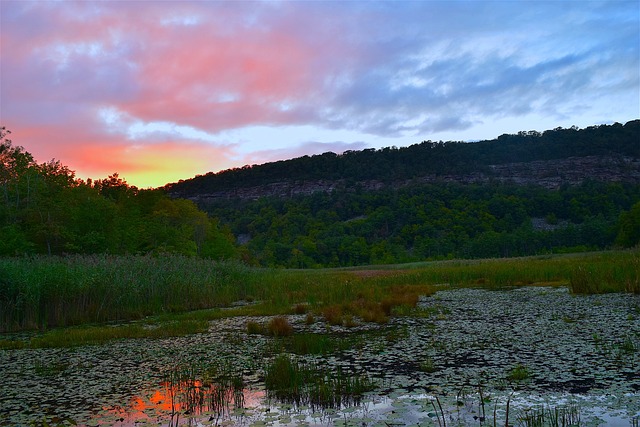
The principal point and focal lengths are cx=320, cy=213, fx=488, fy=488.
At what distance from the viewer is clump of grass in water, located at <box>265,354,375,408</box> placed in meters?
5.61

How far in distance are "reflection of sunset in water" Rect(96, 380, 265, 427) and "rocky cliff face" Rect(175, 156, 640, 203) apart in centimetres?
9663

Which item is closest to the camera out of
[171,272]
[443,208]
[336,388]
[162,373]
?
[336,388]

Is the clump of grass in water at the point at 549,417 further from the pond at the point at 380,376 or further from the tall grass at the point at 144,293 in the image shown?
the tall grass at the point at 144,293

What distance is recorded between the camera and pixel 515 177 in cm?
10206

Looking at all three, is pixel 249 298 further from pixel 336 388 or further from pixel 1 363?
pixel 336 388

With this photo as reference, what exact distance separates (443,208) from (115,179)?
59276mm

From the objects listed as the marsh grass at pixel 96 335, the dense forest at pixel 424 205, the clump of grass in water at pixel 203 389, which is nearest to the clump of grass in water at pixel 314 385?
the clump of grass in water at pixel 203 389

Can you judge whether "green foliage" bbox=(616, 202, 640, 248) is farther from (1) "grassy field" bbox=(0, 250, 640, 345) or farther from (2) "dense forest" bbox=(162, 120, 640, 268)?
(1) "grassy field" bbox=(0, 250, 640, 345)

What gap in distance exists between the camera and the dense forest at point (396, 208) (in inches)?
2041

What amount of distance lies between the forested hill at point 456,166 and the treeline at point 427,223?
5.31m

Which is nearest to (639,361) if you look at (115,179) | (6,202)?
(6,202)

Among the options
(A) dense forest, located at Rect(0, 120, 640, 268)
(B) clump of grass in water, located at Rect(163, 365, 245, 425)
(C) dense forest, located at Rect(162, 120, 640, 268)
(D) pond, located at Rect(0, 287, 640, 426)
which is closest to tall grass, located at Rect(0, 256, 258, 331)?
(D) pond, located at Rect(0, 287, 640, 426)

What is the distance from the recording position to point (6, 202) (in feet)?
91.8

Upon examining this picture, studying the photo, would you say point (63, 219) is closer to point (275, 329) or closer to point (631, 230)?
point (275, 329)
